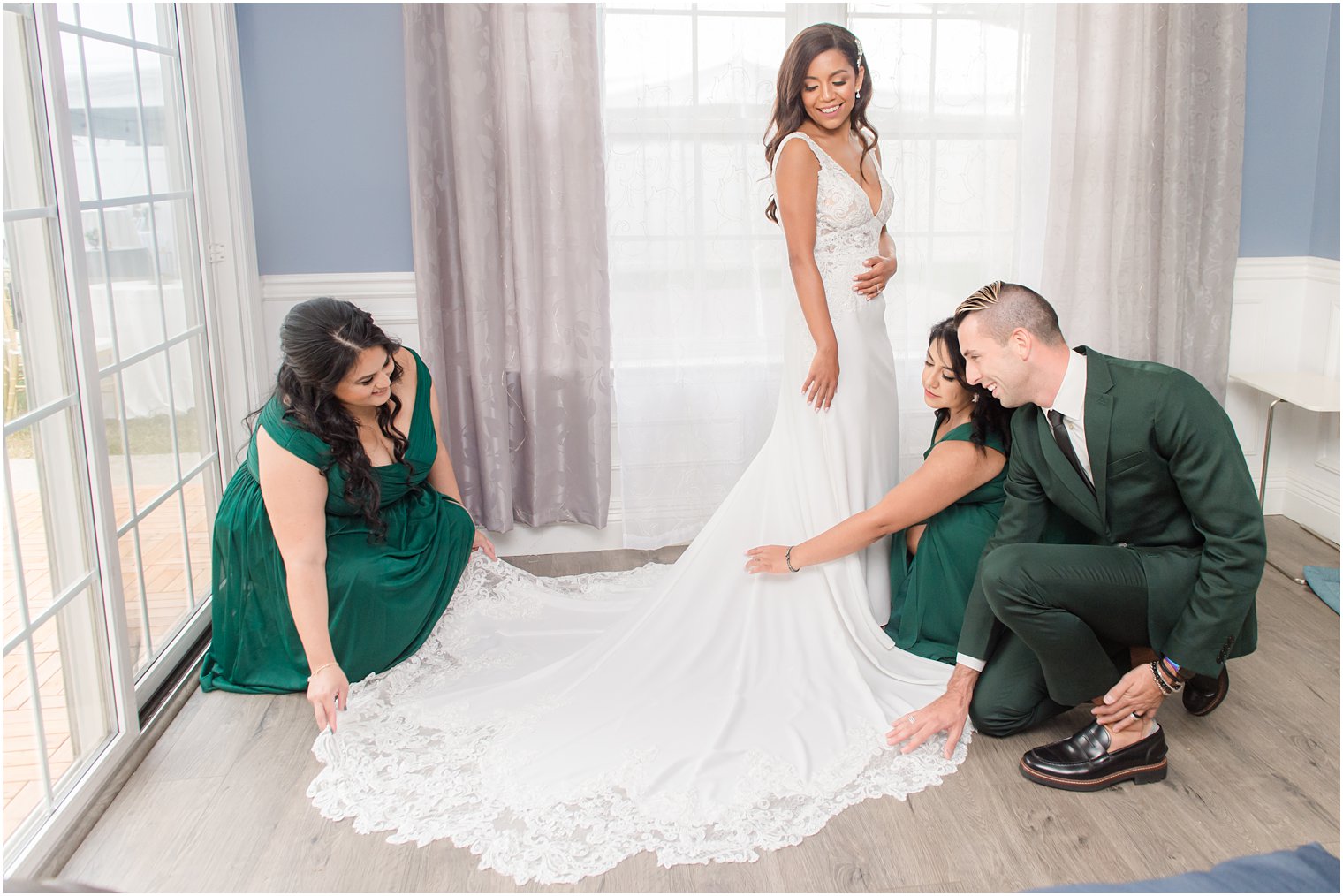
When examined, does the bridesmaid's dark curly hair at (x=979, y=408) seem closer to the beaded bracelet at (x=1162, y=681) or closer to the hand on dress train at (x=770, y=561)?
the hand on dress train at (x=770, y=561)

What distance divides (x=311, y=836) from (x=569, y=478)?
1708 millimetres

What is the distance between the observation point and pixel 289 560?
97.1 inches

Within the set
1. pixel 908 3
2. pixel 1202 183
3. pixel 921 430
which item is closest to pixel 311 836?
pixel 921 430

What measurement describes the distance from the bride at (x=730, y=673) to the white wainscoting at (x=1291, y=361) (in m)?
1.86

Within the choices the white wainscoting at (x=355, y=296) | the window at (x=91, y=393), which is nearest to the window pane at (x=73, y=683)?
the window at (x=91, y=393)

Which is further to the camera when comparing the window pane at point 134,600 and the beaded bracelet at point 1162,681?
the window pane at point 134,600

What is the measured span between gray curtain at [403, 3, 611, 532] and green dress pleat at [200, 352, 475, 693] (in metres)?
0.69

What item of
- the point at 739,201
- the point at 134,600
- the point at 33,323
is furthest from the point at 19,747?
the point at 739,201

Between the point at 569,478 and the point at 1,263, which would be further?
the point at 569,478

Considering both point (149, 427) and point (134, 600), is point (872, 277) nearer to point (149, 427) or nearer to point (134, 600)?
point (149, 427)

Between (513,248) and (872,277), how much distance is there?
127 cm

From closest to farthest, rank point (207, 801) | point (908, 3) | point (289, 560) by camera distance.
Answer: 1. point (207, 801)
2. point (289, 560)
3. point (908, 3)

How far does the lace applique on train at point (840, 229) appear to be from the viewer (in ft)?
8.64

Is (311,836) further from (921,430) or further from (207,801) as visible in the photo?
(921,430)
